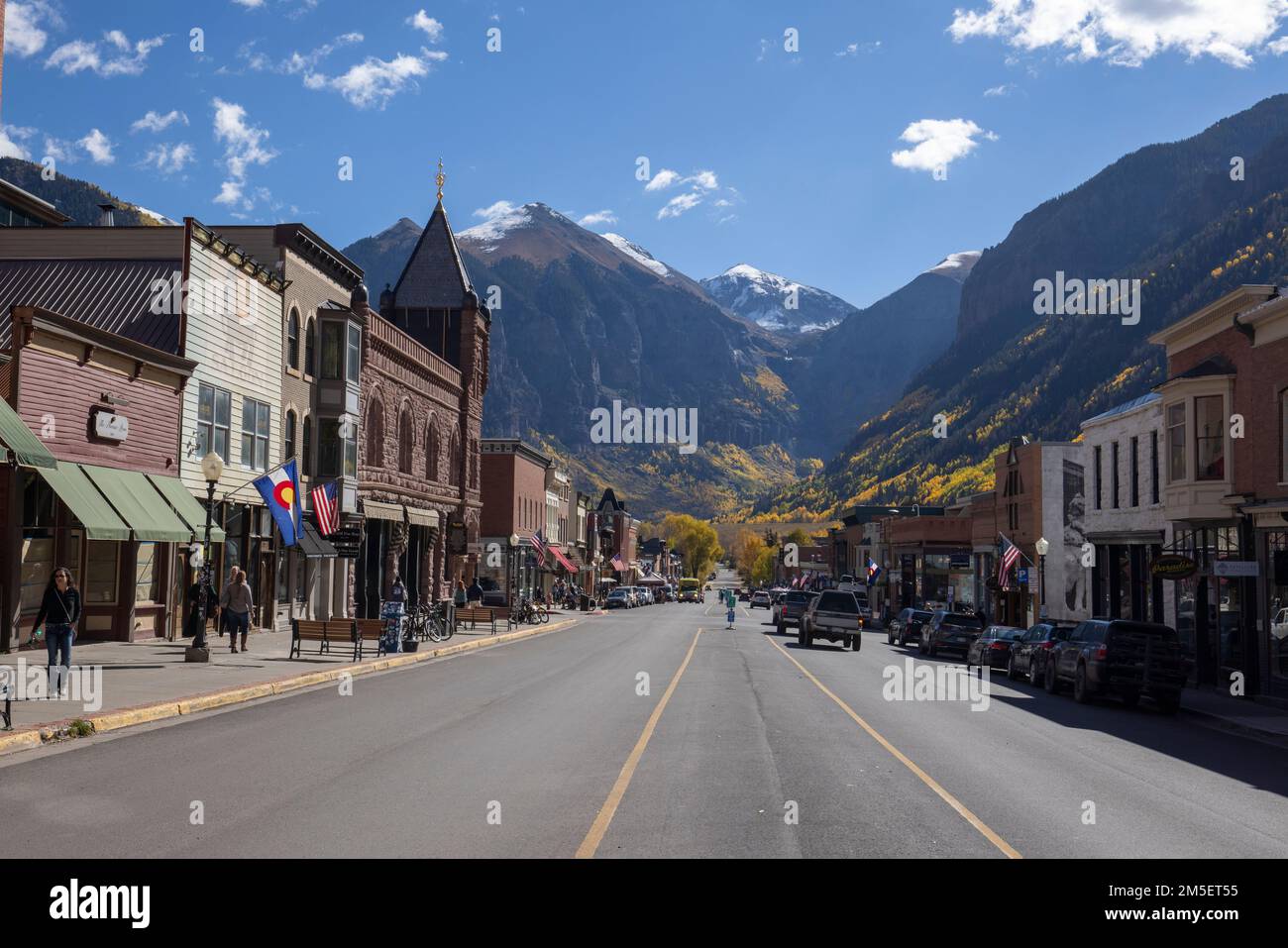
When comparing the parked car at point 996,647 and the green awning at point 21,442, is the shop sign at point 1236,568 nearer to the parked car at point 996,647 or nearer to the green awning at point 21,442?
the parked car at point 996,647

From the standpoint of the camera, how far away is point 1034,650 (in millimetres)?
26188

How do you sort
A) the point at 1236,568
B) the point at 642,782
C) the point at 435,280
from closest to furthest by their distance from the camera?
1. the point at 642,782
2. the point at 1236,568
3. the point at 435,280

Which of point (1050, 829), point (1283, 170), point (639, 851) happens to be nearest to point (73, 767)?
point (639, 851)

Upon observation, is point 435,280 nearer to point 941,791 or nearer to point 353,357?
point 353,357

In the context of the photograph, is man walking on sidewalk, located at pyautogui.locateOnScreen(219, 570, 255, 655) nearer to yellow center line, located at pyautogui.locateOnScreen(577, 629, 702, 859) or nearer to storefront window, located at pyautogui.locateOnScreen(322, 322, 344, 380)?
yellow center line, located at pyautogui.locateOnScreen(577, 629, 702, 859)

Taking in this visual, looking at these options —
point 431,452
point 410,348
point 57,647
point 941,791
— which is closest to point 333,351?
point 410,348

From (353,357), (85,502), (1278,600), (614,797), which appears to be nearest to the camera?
(614,797)

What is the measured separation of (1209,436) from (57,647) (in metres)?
24.7

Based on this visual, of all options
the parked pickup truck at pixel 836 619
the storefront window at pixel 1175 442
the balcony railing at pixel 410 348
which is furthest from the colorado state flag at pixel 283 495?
the storefront window at pixel 1175 442

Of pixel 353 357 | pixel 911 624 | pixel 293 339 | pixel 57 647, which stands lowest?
pixel 911 624

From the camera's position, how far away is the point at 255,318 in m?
33.6

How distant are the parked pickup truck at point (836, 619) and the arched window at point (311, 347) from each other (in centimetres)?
1922

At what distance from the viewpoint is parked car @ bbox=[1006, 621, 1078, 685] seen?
1003 inches
